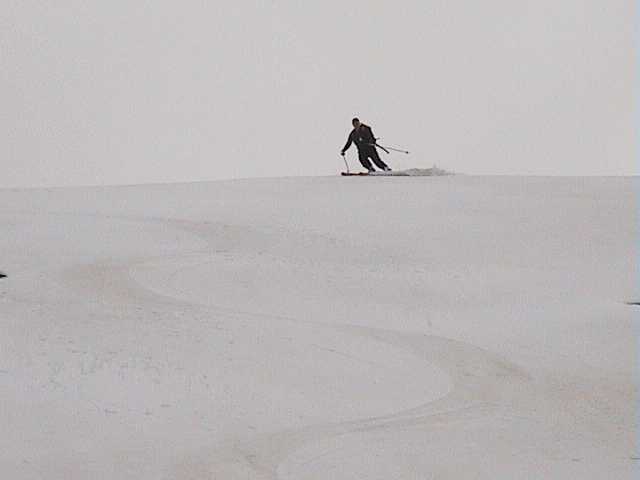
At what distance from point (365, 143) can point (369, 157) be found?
16 centimetres

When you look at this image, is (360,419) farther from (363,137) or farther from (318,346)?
(363,137)

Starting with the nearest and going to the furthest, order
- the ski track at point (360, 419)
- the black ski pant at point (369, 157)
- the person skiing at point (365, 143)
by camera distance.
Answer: the ski track at point (360, 419), the person skiing at point (365, 143), the black ski pant at point (369, 157)

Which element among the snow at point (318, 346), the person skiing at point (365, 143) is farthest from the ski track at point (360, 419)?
the person skiing at point (365, 143)

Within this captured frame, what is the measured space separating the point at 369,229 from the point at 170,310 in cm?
201

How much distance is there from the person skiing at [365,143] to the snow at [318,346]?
3738 millimetres

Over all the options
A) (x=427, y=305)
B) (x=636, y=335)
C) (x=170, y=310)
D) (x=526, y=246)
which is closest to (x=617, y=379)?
(x=636, y=335)

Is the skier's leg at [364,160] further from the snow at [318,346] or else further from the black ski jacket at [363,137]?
the snow at [318,346]

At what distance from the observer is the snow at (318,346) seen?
99.7 inches

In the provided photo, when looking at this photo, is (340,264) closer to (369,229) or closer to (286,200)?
(369,229)

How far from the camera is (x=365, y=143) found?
9805 millimetres

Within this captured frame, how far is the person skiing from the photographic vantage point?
31.9ft

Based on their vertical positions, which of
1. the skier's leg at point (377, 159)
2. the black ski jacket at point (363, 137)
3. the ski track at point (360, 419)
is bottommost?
the ski track at point (360, 419)

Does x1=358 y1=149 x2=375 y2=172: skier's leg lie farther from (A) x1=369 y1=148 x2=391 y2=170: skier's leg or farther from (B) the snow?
(B) the snow

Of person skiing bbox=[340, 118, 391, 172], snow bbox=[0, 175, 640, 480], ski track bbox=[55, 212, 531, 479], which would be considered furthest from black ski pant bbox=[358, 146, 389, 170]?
ski track bbox=[55, 212, 531, 479]
